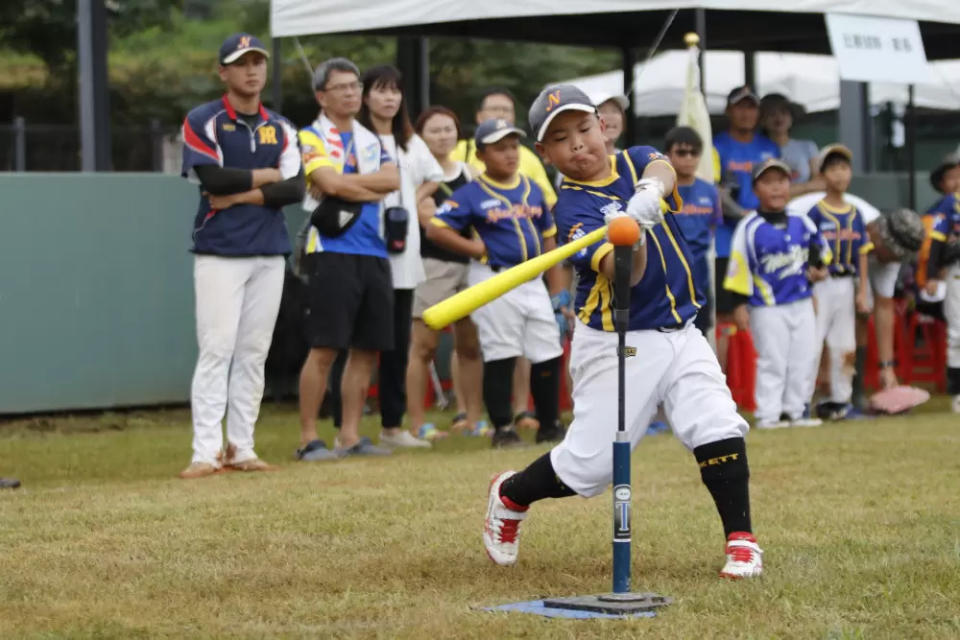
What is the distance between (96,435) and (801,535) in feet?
21.9

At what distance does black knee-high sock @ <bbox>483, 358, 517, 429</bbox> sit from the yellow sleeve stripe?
192 inches

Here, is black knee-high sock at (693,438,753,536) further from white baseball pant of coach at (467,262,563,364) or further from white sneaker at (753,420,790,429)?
white sneaker at (753,420,790,429)

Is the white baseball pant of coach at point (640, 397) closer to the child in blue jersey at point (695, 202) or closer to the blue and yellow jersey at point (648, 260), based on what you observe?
the blue and yellow jersey at point (648, 260)

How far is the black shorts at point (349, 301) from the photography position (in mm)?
10016

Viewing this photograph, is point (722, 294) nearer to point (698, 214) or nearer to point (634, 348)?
point (698, 214)

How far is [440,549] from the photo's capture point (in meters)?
6.64

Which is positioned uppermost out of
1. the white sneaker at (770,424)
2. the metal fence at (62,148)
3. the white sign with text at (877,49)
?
the white sign with text at (877,49)

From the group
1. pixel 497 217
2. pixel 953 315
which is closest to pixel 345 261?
pixel 497 217

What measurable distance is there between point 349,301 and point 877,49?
5.04 metres

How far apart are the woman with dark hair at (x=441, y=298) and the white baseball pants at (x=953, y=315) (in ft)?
12.8

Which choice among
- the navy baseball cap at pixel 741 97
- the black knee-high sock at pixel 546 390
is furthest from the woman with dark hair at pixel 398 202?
the navy baseball cap at pixel 741 97

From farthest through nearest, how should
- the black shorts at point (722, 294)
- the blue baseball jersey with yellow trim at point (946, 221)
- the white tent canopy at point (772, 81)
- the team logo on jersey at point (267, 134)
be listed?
the white tent canopy at point (772, 81), the blue baseball jersey with yellow trim at point (946, 221), the black shorts at point (722, 294), the team logo on jersey at point (267, 134)

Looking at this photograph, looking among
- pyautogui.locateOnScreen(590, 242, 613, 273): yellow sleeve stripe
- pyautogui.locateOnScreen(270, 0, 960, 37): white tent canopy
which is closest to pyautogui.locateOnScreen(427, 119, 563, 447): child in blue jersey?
pyautogui.locateOnScreen(270, 0, 960, 37): white tent canopy

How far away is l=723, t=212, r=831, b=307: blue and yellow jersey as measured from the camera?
11.9 metres
